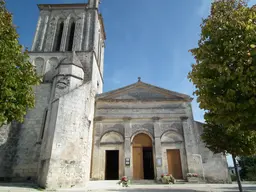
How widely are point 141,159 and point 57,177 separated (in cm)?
667

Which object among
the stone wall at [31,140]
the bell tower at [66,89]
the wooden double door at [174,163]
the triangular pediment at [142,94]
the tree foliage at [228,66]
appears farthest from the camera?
the triangular pediment at [142,94]

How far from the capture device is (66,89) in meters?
13.2

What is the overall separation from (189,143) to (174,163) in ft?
6.32

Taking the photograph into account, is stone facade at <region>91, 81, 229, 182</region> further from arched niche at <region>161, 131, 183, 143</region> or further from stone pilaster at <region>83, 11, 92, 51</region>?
stone pilaster at <region>83, 11, 92, 51</region>

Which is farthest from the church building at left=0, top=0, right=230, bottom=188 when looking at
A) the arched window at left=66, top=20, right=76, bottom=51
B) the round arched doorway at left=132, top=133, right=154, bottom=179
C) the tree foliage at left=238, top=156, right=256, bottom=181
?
the tree foliage at left=238, top=156, right=256, bottom=181

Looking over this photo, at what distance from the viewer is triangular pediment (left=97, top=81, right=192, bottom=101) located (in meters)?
15.9

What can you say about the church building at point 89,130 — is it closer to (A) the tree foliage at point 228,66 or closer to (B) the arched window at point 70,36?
(B) the arched window at point 70,36

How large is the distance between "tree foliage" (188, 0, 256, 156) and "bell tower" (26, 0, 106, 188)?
8.15m

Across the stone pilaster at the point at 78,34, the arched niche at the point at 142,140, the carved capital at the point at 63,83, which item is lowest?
the arched niche at the point at 142,140

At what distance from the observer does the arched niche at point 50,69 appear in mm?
15208

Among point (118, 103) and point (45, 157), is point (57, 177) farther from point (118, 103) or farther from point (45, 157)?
point (118, 103)

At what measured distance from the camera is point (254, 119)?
14.6 ft

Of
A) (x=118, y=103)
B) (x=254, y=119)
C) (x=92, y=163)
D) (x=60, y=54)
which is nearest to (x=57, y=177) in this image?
(x=92, y=163)

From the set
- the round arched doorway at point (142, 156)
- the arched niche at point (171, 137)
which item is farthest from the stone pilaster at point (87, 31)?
the arched niche at point (171, 137)
